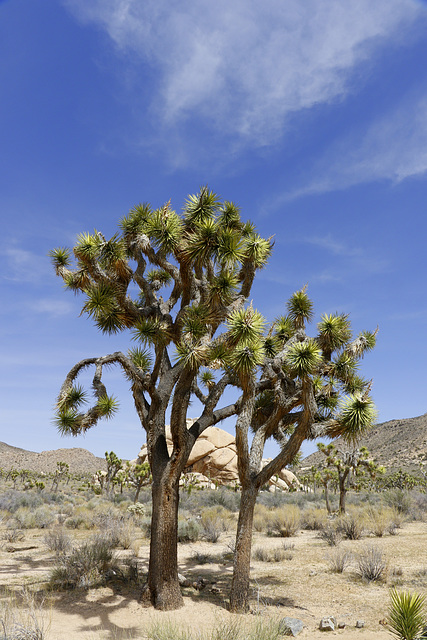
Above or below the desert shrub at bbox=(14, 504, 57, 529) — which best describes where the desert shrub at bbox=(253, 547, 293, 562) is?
below

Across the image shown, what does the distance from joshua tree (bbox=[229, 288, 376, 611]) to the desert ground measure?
1.14 metres

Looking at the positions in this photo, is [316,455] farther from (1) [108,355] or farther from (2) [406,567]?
(1) [108,355]

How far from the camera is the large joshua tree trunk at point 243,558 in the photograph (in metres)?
8.15

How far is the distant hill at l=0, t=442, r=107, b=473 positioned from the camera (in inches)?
2821

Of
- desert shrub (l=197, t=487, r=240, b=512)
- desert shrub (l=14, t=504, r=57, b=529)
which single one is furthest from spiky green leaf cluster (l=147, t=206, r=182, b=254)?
desert shrub (l=197, t=487, r=240, b=512)

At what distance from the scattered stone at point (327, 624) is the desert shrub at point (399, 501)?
15.1 meters

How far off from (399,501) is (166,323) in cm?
1875

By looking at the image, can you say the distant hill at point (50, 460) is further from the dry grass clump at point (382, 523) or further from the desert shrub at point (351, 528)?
the desert shrub at point (351, 528)

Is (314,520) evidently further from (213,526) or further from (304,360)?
(304,360)

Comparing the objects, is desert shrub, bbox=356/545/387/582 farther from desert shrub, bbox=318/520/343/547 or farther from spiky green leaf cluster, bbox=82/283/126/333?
spiky green leaf cluster, bbox=82/283/126/333

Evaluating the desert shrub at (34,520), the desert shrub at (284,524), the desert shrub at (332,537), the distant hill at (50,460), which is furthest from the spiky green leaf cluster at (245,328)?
the distant hill at (50,460)

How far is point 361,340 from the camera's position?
10.3m

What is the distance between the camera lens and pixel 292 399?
916 centimetres

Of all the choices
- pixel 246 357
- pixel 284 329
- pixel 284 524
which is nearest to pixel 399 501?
pixel 284 524
